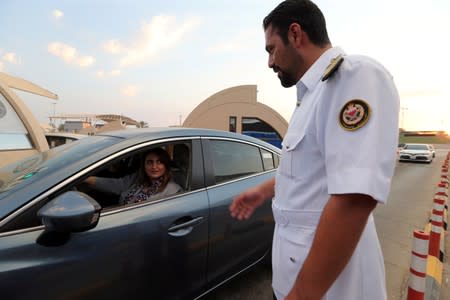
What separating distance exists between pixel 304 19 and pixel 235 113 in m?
22.2

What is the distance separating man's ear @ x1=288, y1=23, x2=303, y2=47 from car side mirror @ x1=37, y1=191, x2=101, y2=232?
3.63ft

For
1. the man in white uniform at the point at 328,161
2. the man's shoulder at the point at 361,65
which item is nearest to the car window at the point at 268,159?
the man in white uniform at the point at 328,161

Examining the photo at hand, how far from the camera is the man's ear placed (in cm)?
91

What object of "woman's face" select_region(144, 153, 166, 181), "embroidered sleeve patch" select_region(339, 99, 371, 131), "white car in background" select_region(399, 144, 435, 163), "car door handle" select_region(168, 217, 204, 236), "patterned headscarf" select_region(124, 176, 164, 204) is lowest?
"white car in background" select_region(399, 144, 435, 163)

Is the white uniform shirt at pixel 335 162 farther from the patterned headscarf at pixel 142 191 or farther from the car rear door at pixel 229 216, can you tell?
the patterned headscarf at pixel 142 191

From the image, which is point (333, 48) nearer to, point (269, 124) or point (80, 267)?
point (80, 267)

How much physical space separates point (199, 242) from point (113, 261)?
55 cm

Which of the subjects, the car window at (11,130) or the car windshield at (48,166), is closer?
the car windshield at (48,166)

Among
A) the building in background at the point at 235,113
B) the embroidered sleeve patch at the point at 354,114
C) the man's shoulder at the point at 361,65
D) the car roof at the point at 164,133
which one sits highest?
the building in background at the point at 235,113

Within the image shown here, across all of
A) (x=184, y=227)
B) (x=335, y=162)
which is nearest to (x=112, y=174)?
(x=184, y=227)

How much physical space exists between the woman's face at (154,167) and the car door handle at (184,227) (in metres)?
0.60

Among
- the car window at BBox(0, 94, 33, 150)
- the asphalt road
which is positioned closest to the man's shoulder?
the asphalt road

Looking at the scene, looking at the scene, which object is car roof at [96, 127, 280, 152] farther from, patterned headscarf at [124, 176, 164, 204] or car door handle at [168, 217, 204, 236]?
car door handle at [168, 217, 204, 236]

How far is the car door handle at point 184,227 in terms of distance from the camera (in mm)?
1705
